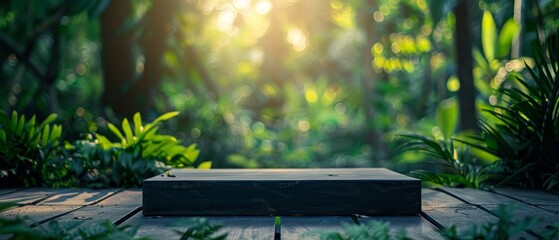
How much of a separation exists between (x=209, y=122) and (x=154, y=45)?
4.25ft

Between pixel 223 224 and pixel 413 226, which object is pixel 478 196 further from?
pixel 223 224

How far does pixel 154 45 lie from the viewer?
5.82 meters

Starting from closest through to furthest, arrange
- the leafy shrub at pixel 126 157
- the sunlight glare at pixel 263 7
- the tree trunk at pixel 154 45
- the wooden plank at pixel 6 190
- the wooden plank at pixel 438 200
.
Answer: the wooden plank at pixel 438 200
the wooden plank at pixel 6 190
the leafy shrub at pixel 126 157
the tree trunk at pixel 154 45
the sunlight glare at pixel 263 7

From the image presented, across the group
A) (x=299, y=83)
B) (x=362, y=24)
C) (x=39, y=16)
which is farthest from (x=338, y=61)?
(x=39, y=16)

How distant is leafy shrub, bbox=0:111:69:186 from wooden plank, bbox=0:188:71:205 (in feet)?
0.66

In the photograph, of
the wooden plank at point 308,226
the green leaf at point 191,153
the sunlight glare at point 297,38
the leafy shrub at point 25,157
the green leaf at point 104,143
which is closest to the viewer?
the wooden plank at point 308,226

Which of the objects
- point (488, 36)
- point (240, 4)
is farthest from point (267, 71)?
point (488, 36)

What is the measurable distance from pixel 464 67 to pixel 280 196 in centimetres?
391

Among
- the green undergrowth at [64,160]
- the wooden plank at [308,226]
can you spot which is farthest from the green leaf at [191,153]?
the wooden plank at [308,226]

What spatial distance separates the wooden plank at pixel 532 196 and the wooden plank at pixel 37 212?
1754 millimetres

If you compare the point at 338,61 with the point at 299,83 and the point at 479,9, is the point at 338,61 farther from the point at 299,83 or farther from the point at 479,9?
the point at 479,9

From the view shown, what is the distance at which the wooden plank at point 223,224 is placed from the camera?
1.58 metres

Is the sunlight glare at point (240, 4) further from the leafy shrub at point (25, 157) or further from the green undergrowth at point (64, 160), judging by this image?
the leafy shrub at point (25, 157)

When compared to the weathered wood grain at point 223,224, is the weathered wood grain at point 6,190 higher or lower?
lower
